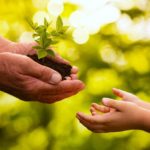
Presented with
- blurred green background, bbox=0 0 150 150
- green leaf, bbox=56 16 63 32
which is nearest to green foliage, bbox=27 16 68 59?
green leaf, bbox=56 16 63 32

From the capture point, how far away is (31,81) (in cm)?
259

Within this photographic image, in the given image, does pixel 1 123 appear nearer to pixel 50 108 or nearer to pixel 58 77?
pixel 50 108

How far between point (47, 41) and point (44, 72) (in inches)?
5.0

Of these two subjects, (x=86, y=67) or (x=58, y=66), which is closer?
(x=58, y=66)

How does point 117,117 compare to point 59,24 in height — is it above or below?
below

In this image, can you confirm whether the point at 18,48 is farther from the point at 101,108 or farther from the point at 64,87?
the point at 101,108

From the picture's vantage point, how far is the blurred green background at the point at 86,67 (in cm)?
384

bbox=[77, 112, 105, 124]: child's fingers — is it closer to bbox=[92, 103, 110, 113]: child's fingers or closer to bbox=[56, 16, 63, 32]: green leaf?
bbox=[92, 103, 110, 113]: child's fingers

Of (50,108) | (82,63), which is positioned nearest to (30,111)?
(50,108)

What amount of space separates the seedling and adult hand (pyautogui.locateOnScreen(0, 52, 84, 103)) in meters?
0.06

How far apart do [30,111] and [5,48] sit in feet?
3.42

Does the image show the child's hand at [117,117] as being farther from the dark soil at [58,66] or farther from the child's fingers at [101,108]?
the dark soil at [58,66]

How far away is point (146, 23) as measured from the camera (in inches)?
154

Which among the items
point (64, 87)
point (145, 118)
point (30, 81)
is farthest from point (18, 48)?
point (145, 118)
